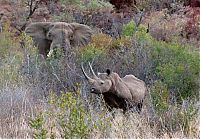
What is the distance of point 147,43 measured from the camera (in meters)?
13.5

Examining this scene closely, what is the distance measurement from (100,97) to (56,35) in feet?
22.4

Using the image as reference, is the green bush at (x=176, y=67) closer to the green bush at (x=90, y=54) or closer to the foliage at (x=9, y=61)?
the green bush at (x=90, y=54)

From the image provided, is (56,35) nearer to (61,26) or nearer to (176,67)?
(61,26)

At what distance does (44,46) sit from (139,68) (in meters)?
4.59

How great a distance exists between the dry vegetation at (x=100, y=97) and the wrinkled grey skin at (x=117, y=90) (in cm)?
16

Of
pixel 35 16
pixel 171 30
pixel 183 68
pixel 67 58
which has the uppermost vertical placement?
pixel 183 68

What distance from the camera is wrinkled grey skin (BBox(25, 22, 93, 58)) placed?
52.2ft

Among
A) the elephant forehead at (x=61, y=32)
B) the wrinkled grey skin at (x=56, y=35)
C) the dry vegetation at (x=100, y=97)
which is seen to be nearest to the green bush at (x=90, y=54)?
the dry vegetation at (x=100, y=97)

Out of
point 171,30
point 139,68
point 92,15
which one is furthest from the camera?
point 92,15

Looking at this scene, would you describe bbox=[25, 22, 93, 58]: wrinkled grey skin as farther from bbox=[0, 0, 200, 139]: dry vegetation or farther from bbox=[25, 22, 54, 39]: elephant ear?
bbox=[0, 0, 200, 139]: dry vegetation

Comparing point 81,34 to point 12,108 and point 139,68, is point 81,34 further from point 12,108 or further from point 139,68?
point 12,108

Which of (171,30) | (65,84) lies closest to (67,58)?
(65,84)

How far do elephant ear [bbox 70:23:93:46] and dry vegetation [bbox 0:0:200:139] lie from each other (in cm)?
22

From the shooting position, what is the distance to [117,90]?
9227 mm
